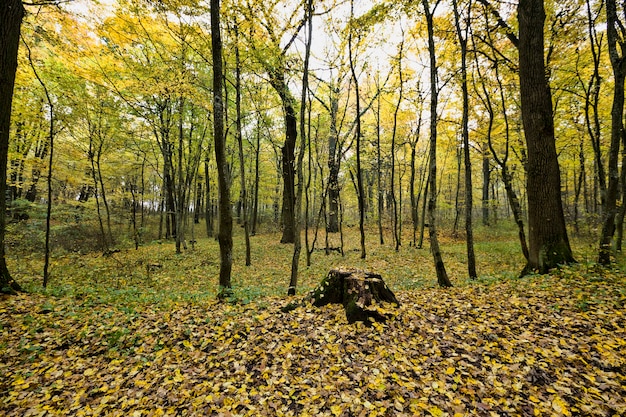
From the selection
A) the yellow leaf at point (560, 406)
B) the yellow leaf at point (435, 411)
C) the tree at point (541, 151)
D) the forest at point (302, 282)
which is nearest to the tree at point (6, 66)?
the forest at point (302, 282)

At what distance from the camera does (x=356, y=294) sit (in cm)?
550

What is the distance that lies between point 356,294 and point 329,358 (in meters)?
1.55

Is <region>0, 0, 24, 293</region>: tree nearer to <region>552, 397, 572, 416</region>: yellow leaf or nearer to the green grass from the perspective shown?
the green grass

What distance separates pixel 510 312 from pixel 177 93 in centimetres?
1378

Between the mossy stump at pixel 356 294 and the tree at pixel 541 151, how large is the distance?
4.75m

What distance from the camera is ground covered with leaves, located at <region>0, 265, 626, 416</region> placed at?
330cm

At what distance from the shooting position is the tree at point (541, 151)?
6.87m

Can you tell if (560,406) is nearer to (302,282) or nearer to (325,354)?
(325,354)

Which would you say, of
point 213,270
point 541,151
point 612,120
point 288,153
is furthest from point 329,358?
point 288,153

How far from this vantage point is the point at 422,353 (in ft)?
13.6

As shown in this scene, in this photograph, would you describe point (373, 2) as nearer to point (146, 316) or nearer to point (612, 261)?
point (612, 261)

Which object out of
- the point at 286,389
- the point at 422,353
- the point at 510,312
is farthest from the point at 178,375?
the point at 510,312

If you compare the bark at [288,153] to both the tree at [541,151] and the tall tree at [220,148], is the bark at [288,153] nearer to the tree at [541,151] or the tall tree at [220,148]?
the tall tree at [220,148]

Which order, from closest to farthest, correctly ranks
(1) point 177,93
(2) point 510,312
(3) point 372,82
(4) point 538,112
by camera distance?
(2) point 510,312 → (4) point 538,112 → (1) point 177,93 → (3) point 372,82
